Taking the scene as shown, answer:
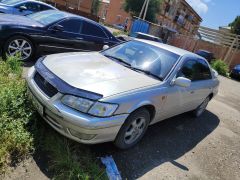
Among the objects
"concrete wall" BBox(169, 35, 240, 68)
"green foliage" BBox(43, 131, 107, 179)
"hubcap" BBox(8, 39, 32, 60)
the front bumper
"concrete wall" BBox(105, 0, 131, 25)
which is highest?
the front bumper

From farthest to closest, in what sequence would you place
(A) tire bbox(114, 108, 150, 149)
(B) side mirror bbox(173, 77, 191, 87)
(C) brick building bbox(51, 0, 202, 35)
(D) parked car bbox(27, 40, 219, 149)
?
(C) brick building bbox(51, 0, 202, 35) < (B) side mirror bbox(173, 77, 191, 87) < (A) tire bbox(114, 108, 150, 149) < (D) parked car bbox(27, 40, 219, 149)

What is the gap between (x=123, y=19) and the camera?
51.3 meters

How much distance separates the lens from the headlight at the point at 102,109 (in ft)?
10.3

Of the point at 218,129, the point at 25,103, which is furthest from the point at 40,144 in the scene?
the point at 218,129

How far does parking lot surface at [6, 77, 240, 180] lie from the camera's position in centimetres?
360

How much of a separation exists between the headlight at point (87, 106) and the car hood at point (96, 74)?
0.16m

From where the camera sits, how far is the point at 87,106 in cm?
314

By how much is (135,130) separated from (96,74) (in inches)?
40.8

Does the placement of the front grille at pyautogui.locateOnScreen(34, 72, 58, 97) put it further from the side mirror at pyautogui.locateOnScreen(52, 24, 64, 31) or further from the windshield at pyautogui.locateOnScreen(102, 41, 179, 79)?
the side mirror at pyautogui.locateOnScreen(52, 24, 64, 31)

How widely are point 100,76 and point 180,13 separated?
5967 centimetres

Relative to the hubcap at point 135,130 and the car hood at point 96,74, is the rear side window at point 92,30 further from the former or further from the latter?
the hubcap at point 135,130

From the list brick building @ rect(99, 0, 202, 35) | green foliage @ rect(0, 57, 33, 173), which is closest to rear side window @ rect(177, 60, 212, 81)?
green foliage @ rect(0, 57, 33, 173)

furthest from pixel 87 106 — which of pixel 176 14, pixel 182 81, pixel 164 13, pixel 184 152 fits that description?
pixel 176 14

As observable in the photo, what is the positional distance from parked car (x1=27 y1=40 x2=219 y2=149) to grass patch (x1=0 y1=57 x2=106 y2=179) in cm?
29
